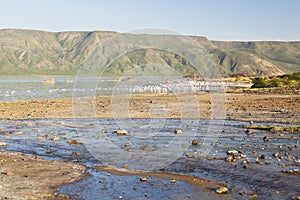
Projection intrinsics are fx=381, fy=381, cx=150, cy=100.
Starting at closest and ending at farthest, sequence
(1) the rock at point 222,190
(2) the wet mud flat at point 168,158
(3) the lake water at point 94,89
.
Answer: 1. (1) the rock at point 222,190
2. (2) the wet mud flat at point 168,158
3. (3) the lake water at point 94,89

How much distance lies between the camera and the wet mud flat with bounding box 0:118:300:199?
13367mm

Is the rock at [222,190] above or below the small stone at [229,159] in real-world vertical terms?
above

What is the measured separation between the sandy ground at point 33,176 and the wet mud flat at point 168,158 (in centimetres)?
16

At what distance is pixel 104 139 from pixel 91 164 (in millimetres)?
6178

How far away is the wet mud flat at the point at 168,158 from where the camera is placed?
13367 millimetres

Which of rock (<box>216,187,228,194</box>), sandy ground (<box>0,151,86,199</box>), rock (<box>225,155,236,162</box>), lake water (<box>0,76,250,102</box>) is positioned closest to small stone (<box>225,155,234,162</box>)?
rock (<box>225,155,236,162</box>)

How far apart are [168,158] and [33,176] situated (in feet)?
20.6

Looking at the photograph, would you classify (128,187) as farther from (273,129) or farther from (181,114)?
(181,114)

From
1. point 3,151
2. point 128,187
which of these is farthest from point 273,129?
point 3,151

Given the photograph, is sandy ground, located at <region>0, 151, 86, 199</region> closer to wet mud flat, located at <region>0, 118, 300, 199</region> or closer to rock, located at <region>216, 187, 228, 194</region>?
wet mud flat, located at <region>0, 118, 300, 199</region>

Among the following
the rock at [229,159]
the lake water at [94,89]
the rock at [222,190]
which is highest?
the rock at [222,190]

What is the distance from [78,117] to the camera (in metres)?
35.5

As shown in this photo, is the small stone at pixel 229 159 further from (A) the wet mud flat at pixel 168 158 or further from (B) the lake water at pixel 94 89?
(B) the lake water at pixel 94 89

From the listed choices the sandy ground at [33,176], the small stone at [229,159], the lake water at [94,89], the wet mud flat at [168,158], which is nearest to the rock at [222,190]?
the wet mud flat at [168,158]
